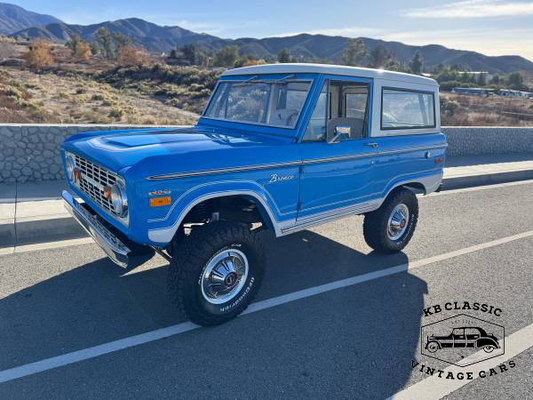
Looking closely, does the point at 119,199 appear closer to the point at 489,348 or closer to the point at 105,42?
the point at 489,348

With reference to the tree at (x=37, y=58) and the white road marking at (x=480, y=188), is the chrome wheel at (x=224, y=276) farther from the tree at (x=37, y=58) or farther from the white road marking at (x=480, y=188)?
the tree at (x=37, y=58)

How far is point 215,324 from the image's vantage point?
3.35 m

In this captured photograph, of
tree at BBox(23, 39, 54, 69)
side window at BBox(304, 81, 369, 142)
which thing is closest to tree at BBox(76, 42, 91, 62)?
tree at BBox(23, 39, 54, 69)

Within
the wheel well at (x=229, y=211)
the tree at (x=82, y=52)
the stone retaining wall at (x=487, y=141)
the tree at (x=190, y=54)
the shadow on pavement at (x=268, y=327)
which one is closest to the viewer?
the shadow on pavement at (x=268, y=327)

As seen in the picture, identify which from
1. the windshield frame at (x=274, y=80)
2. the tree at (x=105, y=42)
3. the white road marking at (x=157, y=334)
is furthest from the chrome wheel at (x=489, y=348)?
the tree at (x=105, y=42)

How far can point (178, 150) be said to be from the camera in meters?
3.07

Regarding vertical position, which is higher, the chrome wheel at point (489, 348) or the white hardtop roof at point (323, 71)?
the white hardtop roof at point (323, 71)

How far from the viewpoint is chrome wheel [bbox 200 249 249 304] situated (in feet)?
10.7

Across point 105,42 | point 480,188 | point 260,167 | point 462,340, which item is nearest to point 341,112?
point 260,167

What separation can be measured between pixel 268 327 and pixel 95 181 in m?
1.92

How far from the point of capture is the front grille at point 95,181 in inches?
121

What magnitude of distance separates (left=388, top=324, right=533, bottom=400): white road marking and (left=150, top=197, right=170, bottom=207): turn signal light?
2064 mm

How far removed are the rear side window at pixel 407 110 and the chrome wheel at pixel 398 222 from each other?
1.02m

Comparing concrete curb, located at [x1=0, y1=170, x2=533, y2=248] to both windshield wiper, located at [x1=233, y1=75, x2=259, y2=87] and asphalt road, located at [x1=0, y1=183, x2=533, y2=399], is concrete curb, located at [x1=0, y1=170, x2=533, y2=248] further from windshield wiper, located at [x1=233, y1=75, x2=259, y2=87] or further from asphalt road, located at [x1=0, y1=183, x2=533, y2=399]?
windshield wiper, located at [x1=233, y1=75, x2=259, y2=87]
